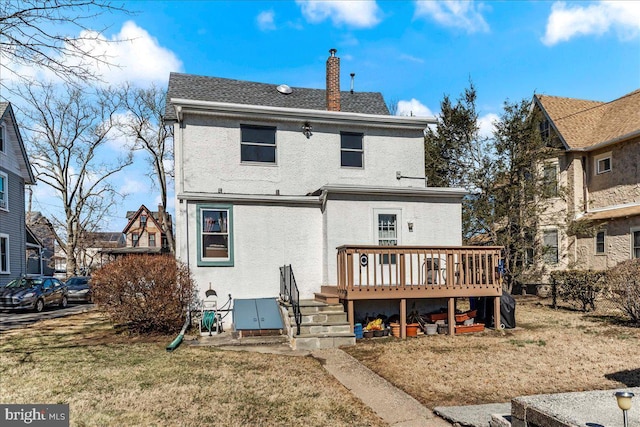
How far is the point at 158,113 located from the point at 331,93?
20.3 meters

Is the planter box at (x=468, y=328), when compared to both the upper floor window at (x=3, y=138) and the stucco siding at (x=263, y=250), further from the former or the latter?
the upper floor window at (x=3, y=138)

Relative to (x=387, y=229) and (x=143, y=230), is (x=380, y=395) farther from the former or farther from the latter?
(x=143, y=230)

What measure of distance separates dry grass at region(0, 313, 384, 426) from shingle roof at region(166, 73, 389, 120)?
7.44 meters

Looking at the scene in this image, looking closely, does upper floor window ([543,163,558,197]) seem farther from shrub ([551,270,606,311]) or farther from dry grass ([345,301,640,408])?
dry grass ([345,301,640,408])

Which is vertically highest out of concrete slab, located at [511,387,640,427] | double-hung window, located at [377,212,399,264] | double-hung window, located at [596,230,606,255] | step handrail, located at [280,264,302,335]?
double-hung window, located at [377,212,399,264]

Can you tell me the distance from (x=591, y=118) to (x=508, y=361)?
18747mm

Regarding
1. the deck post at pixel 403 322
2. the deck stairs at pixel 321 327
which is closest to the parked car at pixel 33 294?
the deck stairs at pixel 321 327

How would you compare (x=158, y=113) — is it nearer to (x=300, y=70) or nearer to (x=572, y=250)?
(x=300, y=70)

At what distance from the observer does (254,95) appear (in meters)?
15.2

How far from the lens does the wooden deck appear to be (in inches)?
412

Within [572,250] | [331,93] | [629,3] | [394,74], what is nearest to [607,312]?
[572,250]

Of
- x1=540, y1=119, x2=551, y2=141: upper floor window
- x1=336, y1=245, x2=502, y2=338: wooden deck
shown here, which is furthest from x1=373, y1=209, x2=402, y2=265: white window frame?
x1=540, y1=119, x2=551, y2=141: upper floor window

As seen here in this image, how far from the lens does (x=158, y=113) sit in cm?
3108

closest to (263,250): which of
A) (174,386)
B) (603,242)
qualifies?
(174,386)
